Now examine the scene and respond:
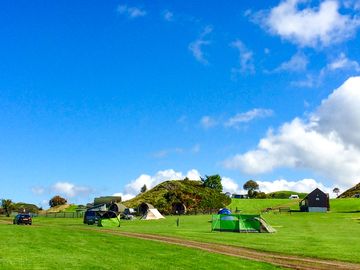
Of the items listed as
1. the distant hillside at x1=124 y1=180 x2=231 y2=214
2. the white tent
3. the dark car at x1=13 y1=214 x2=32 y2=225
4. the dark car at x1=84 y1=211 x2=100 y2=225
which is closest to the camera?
the dark car at x1=13 y1=214 x2=32 y2=225

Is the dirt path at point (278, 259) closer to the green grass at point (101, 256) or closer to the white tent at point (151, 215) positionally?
the green grass at point (101, 256)

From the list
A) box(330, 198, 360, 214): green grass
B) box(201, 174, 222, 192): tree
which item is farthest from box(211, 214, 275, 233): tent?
box(201, 174, 222, 192): tree

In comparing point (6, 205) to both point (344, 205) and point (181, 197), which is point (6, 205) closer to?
point (181, 197)

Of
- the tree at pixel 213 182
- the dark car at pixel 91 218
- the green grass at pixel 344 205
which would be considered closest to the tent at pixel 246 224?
the dark car at pixel 91 218

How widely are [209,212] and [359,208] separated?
46176 mm

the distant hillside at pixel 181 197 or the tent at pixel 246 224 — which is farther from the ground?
the distant hillside at pixel 181 197

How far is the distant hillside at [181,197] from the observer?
14362cm

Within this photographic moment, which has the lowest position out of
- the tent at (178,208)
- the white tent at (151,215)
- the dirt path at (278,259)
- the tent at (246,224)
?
the dirt path at (278,259)

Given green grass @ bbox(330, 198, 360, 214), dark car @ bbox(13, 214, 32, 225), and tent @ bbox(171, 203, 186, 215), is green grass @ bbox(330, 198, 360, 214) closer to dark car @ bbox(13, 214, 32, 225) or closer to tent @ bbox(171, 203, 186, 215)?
tent @ bbox(171, 203, 186, 215)

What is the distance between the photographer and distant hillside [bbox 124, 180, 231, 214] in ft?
471

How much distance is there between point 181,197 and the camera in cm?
14538

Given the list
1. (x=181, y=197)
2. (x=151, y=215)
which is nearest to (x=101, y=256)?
(x=151, y=215)

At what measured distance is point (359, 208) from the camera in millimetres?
146250

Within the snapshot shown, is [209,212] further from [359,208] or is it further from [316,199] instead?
[359,208]
